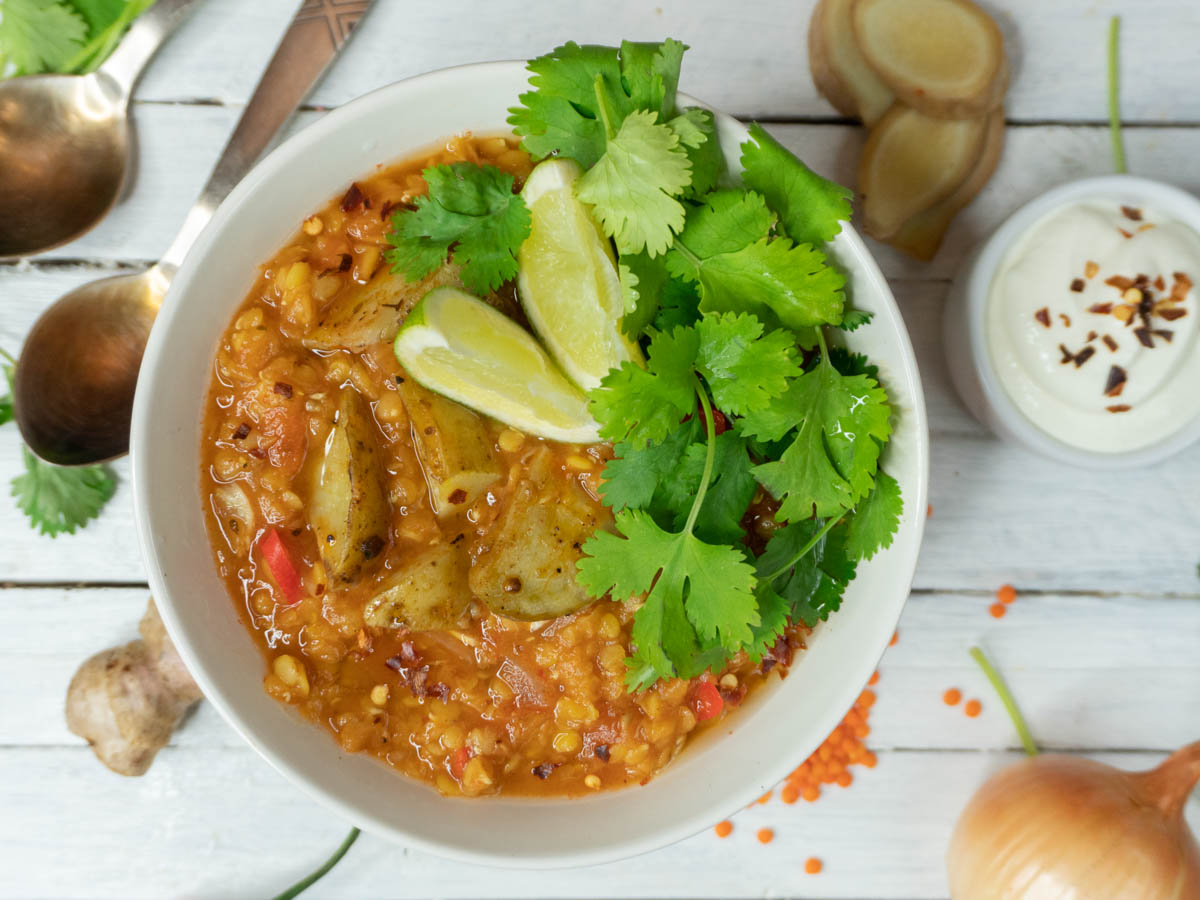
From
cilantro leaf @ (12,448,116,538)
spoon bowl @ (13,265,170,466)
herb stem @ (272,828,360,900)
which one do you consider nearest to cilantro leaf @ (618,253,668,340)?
spoon bowl @ (13,265,170,466)

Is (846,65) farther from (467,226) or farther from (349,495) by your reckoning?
(349,495)

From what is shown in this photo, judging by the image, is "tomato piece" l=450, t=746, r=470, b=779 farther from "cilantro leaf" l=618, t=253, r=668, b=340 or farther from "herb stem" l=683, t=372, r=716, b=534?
"cilantro leaf" l=618, t=253, r=668, b=340

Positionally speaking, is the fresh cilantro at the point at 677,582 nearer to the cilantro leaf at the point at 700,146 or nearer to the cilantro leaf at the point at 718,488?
the cilantro leaf at the point at 718,488

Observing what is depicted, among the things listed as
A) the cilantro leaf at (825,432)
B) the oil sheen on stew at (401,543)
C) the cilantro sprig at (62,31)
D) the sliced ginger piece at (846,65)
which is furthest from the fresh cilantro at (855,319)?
the cilantro sprig at (62,31)

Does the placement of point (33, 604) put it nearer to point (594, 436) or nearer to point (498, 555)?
point (498, 555)

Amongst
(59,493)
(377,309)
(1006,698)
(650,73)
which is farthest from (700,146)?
(59,493)

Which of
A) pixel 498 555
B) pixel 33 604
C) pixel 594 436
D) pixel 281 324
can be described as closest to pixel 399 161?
pixel 281 324
